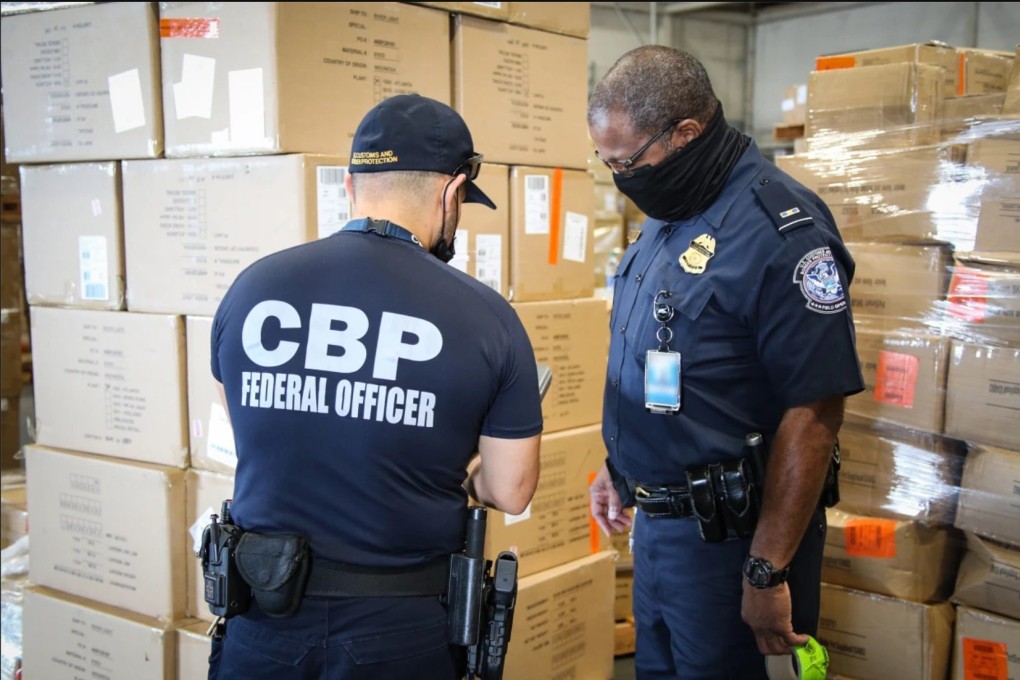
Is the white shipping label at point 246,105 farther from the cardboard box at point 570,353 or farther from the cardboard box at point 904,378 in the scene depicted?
the cardboard box at point 904,378

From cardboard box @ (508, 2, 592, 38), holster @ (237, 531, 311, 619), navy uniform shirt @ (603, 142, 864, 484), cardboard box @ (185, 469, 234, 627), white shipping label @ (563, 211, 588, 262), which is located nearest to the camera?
holster @ (237, 531, 311, 619)

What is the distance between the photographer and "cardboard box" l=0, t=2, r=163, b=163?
2035 millimetres

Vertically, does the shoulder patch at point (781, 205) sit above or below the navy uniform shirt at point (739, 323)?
above

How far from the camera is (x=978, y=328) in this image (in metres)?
1.88

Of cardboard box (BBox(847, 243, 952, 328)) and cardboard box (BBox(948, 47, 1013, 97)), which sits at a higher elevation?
cardboard box (BBox(948, 47, 1013, 97))

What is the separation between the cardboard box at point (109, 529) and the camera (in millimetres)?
2090

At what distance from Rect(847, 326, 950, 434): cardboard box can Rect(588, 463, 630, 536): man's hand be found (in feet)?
2.11

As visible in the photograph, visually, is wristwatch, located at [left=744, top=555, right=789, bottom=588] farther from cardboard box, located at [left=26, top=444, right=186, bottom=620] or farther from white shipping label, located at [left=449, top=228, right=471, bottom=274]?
cardboard box, located at [left=26, top=444, right=186, bottom=620]

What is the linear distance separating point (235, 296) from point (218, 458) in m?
0.83

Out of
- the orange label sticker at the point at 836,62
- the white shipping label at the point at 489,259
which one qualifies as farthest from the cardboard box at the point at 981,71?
the white shipping label at the point at 489,259

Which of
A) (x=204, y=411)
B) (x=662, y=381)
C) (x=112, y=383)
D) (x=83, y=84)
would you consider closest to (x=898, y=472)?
(x=662, y=381)

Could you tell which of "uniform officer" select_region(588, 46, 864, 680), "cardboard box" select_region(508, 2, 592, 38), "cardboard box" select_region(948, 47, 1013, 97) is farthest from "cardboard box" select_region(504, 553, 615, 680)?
"cardboard box" select_region(948, 47, 1013, 97)

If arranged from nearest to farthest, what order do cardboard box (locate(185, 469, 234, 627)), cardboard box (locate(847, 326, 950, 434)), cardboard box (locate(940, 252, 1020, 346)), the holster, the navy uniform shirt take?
the holster
the navy uniform shirt
cardboard box (locate(940, 252, 1020, 346))
cardboard box (locate(847, 326, 950, 434))
cardboard box (locate(185, 469, 234, 627))

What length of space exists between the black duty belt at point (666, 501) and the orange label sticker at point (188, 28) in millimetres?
1353
